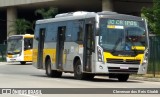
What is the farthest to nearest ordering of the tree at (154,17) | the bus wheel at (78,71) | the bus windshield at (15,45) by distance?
1. the bus windshield at (15,45)
2. the tree at (154,17)
3. the bus wheel at (78,71)

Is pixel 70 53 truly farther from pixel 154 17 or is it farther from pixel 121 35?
pixel 154 17

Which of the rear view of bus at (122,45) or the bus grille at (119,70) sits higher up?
the rear view of bus at (122,45)

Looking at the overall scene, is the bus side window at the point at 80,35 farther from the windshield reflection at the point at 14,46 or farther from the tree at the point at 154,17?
the windshield reflection at the point at 14,46

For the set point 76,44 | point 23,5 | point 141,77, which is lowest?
point 141,77

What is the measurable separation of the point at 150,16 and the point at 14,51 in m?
17.1

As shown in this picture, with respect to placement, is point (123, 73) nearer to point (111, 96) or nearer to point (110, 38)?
point (110, 38)

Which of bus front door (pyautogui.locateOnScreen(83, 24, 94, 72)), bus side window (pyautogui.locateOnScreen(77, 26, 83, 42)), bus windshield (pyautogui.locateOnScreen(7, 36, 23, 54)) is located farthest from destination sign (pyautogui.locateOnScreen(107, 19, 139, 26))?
bus windshield (pyautogui.locateOnScreen(7, 36, 23, 54))

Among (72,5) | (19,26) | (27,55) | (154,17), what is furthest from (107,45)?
(72,5)

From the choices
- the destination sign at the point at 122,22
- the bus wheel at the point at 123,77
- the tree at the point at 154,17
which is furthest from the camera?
the tree at the point at 154,17

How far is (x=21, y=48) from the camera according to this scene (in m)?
49.1

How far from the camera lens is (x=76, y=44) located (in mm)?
24594

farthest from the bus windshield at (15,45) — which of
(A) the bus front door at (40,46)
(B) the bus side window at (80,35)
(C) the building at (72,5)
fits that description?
(B) the bus side window at (80,35)

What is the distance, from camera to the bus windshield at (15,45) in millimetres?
49188

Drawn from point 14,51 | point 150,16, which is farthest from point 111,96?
point 14,51
